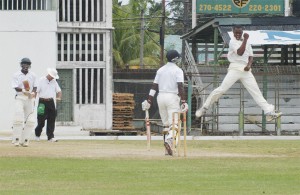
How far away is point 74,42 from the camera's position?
45.2m

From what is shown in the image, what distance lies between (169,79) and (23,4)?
22.8 m

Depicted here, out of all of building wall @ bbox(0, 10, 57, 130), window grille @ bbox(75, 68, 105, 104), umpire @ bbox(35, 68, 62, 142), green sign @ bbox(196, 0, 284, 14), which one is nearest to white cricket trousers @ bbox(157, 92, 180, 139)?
umpire @ bbox(35, 68, 62, 142)

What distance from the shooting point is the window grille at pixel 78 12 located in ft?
148

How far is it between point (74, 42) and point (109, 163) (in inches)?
1029

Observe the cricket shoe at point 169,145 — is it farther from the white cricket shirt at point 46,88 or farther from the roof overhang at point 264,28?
the roof overhang at point 264,28

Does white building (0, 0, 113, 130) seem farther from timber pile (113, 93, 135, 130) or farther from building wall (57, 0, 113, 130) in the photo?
timber pile (113, 93, 135, 130)

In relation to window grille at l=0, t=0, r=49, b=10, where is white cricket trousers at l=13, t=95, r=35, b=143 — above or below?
below

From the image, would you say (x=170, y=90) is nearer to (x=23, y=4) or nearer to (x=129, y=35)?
(x=23, y=4)

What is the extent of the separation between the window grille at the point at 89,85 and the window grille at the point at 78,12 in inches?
81.7

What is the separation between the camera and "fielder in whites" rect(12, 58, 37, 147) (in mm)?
25219

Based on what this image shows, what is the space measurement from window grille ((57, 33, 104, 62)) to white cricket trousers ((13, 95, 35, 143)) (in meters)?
19.7

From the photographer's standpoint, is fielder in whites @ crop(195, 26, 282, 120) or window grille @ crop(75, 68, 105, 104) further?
window grille @ crop(75, 68, 105, 104)

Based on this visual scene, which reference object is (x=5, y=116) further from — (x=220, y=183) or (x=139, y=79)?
(x=220, y=183)

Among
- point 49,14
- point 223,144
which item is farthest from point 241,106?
point 223,144
